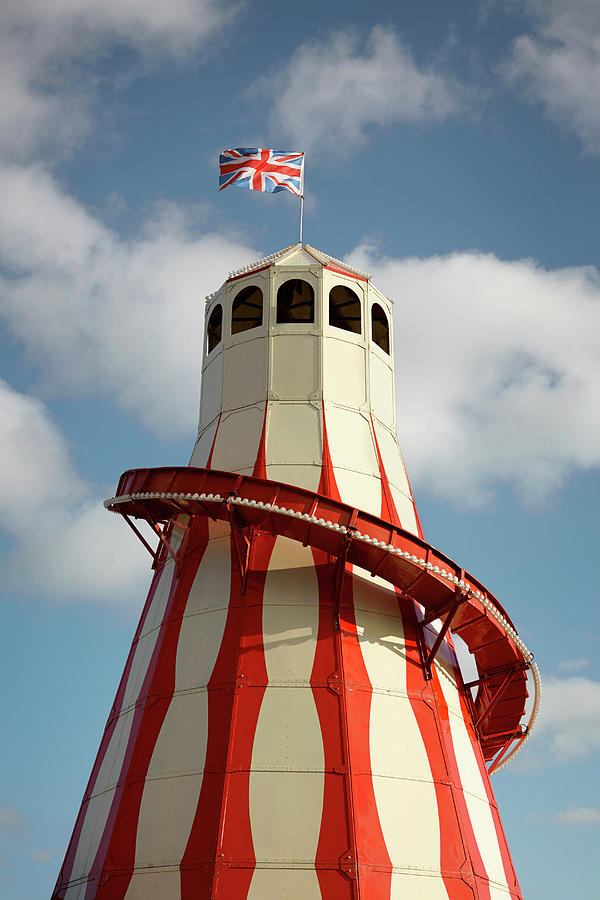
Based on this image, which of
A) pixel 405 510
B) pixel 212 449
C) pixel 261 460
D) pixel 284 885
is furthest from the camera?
pixel 405 510

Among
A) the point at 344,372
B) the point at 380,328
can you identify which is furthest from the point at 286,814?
the point at 380,328

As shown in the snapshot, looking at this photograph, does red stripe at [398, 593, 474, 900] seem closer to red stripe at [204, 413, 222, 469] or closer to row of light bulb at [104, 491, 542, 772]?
row of light bulb at [104, 491, 542, 772]

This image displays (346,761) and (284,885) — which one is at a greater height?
(346,761)

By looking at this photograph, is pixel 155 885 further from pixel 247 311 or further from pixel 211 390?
pixel 247 311

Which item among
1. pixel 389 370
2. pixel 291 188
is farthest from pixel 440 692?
pixel 291 188

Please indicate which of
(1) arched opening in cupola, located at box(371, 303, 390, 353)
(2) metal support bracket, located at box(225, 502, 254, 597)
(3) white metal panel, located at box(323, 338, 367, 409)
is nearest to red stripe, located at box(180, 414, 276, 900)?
(2) metal support bracket, located at box(225, 502, 254, 597)

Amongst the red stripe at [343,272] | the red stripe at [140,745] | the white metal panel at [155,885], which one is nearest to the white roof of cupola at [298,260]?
the red stripe at [343,272]

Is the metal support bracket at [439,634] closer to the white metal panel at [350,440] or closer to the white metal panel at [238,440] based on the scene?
the white metal panel at [350,440]

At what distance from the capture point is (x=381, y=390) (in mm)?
30609

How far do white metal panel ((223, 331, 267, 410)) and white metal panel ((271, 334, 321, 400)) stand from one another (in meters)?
0.40

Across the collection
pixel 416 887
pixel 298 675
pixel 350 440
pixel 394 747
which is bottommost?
pixel 416 887

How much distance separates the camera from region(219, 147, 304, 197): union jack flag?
104ft

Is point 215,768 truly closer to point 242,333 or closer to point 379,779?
point 379,779

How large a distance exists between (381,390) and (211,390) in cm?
583
